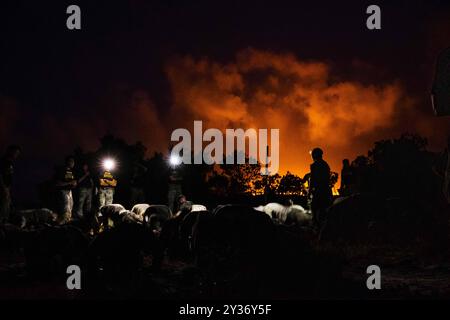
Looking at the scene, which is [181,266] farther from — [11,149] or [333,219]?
[333,219]

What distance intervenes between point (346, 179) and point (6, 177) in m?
11.7

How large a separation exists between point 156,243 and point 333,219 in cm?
559

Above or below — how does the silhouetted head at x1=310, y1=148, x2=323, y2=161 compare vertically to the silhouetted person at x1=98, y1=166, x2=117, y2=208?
above

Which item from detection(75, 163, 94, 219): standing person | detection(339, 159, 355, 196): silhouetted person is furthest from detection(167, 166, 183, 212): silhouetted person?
detection(339, 159, 355, 196): silhouetted person

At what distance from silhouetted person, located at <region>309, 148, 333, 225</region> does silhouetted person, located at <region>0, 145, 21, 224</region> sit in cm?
640

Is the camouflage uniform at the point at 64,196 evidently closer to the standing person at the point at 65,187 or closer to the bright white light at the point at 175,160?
the standing person at the point at 65,187

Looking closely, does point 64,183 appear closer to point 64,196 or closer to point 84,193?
point 64,196

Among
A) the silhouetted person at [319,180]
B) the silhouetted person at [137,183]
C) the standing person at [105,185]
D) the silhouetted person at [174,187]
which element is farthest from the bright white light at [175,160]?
the silhouetted person at [319,180]

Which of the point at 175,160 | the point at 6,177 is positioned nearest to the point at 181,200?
the point at 175,160

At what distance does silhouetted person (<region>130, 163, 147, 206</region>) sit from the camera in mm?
14930

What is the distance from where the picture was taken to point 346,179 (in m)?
16.1

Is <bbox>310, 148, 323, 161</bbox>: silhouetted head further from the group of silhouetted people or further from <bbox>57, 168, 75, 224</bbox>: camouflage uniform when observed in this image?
<bbox>57, 168, 75, 224</bbox>: camouflage uniform
